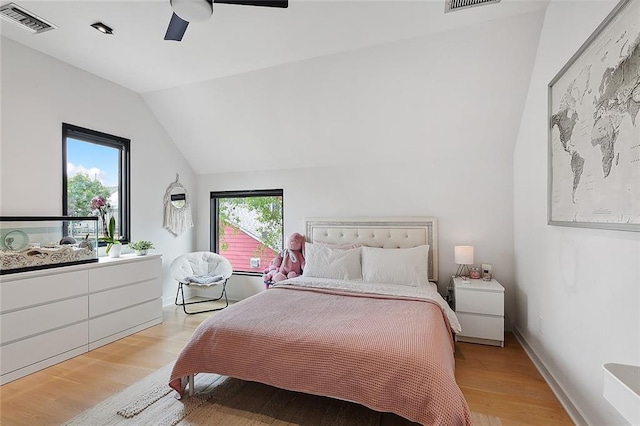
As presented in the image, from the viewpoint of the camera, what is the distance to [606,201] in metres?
1.59

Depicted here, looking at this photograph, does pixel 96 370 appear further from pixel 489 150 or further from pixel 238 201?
pixel 489 150

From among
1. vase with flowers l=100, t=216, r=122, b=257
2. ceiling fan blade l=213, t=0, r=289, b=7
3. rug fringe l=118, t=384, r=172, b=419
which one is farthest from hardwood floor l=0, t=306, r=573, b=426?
ceiling fan blade l=213, t=0, r=289, b=7

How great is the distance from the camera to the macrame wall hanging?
435cm

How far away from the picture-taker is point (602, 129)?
1634mm

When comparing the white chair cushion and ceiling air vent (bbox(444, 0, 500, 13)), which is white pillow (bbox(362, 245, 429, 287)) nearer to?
the white chair cushion

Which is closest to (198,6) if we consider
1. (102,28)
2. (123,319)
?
(102,28)

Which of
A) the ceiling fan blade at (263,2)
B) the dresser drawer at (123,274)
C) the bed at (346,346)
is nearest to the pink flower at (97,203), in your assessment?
the dresser drawer at (123,274)

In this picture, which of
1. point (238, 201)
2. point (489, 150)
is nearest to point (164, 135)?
point (238, 201)

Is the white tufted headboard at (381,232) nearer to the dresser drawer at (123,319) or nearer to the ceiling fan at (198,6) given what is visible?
the dresser drawer at (123,319)

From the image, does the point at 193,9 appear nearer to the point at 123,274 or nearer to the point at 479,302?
the point at 123,274

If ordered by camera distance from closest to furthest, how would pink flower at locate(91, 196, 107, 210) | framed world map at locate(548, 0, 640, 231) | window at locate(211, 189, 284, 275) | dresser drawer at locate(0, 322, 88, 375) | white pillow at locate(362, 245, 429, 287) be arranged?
framed world map at locate(548, 0, 640, 231)
dresser drawer at locate(0, 322, 88, 375)
white pillow at locate(362, 245, 429, 287)
pink flower at locate(91, 196, 107, 210)
window at locate(211, 189, 284, 275)

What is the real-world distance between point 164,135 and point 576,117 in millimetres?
4623

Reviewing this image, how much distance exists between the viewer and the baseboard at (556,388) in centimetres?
186

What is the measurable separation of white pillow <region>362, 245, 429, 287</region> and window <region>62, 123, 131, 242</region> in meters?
3.06
